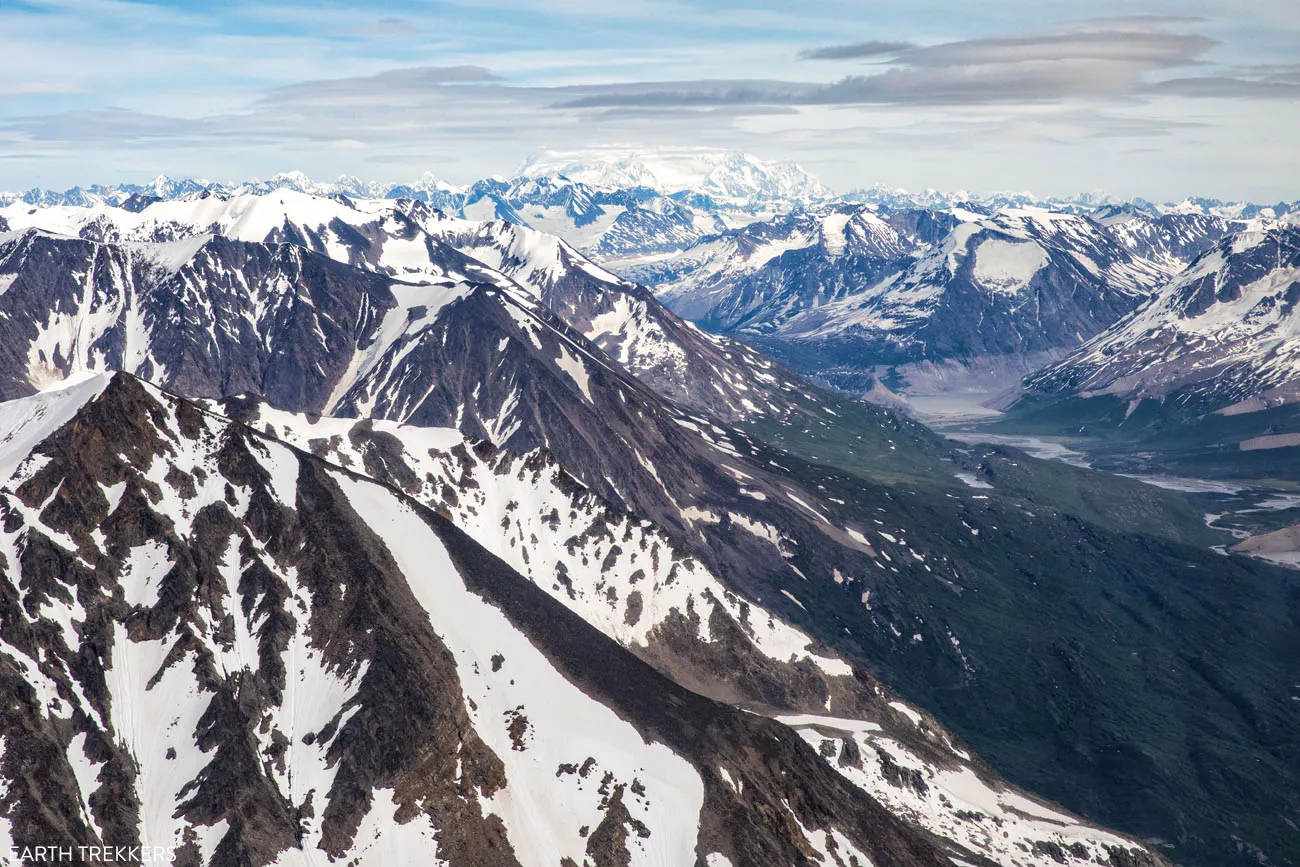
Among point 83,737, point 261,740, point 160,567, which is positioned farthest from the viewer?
point 160,567

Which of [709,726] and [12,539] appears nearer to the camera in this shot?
[12,539]

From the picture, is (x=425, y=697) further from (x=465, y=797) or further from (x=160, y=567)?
(x=160, y=567)

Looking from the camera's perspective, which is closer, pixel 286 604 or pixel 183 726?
pixel 183 726

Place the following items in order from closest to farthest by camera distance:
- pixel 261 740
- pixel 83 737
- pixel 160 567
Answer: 1. pixel 83 737
2. pixel 261 740
3. pixel 160 567

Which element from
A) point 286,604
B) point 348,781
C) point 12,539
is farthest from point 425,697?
point 12,539

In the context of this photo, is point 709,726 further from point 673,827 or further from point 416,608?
point 416,608

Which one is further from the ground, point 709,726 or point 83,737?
point 83,737

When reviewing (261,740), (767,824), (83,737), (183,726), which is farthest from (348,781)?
(767,824)

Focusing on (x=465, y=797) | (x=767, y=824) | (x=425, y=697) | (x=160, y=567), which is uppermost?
(x=160, y=567)

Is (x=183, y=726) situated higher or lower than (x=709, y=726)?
higher
